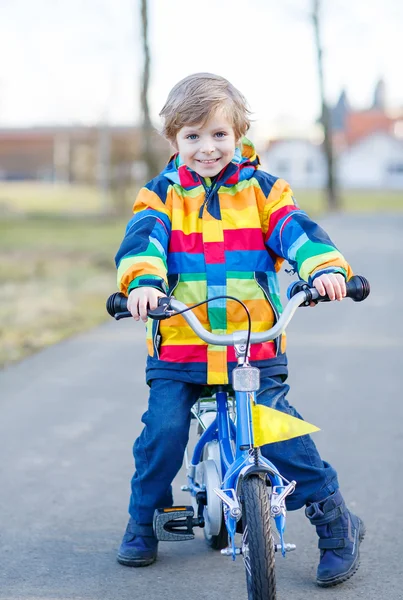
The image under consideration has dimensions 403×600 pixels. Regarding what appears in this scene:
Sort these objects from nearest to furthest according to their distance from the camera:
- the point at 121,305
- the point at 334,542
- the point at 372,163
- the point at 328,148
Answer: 1. the point at 121,305
2. the point at 334,542
3. the point at 328,148
4. the point at 372,163

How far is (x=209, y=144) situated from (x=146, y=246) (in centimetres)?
39

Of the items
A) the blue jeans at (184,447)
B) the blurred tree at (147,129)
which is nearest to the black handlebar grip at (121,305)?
the blue jeans at (184,447)

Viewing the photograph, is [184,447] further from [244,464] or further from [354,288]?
[354,288]

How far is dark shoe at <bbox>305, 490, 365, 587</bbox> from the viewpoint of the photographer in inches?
137

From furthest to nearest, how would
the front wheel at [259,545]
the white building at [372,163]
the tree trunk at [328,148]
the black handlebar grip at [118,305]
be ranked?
the white building at [372,163]
the tree trunk at [328,148]
the black handlebar grip at [118,305]
the front wheel at [259,545]

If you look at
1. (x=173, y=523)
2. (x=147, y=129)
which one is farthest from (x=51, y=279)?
(x=147, y=129)

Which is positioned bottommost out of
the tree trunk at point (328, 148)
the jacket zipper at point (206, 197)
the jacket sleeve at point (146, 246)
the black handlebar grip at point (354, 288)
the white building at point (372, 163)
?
the black handlebar grip at point (354, 288)

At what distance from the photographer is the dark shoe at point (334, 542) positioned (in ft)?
11.4

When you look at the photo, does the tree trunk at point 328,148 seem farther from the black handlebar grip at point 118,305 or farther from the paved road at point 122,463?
the black handlebar grip at point 118,305

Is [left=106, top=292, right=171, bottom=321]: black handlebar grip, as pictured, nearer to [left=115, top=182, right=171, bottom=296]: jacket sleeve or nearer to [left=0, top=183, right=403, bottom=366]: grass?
[left=115, top=182, right=171, bottom=296]: jacket sleeve

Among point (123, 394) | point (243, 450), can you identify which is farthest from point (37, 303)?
point (243, 450)

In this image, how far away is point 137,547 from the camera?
3691 mm

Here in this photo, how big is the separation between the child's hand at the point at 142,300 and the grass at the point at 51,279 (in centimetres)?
472

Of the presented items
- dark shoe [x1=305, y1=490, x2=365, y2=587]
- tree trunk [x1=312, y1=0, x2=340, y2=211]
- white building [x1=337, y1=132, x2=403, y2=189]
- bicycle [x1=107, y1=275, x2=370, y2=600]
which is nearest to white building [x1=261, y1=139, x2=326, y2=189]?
white building [x1=337, y1=132, x2=403, y2=189]
